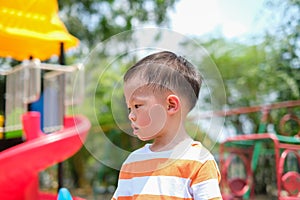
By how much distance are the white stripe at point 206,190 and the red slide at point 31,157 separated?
3040mm

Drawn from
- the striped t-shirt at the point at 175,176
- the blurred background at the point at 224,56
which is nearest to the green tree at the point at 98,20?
the blurred background at the point at 224,56

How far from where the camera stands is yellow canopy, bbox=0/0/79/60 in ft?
16.0

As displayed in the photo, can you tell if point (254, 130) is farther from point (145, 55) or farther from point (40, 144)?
point (145, 55)

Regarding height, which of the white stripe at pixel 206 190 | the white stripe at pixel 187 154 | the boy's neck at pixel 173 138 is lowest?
the white stripe at pixel 206 190

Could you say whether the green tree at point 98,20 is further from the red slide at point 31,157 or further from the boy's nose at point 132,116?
the boy's nose at point 132,116

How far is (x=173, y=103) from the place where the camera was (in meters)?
1.26

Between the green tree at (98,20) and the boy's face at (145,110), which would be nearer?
the boy's face at (145,110)

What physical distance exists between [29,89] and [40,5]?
87 cm

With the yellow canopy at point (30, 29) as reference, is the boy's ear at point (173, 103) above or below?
below

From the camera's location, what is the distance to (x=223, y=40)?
8164 millimetres

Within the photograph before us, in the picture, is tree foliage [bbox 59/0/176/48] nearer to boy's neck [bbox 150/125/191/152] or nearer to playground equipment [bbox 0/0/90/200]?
playground equipment [bbox 0/0/90/200]

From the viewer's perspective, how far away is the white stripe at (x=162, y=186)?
121 centimetres

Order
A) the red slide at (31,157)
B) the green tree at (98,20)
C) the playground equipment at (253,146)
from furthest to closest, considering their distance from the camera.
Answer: the green tree at (98,20) < the red slide at (31,157) < the playground equipment at (253,146)

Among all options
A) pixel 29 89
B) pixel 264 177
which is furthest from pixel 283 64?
pixel 29 89
